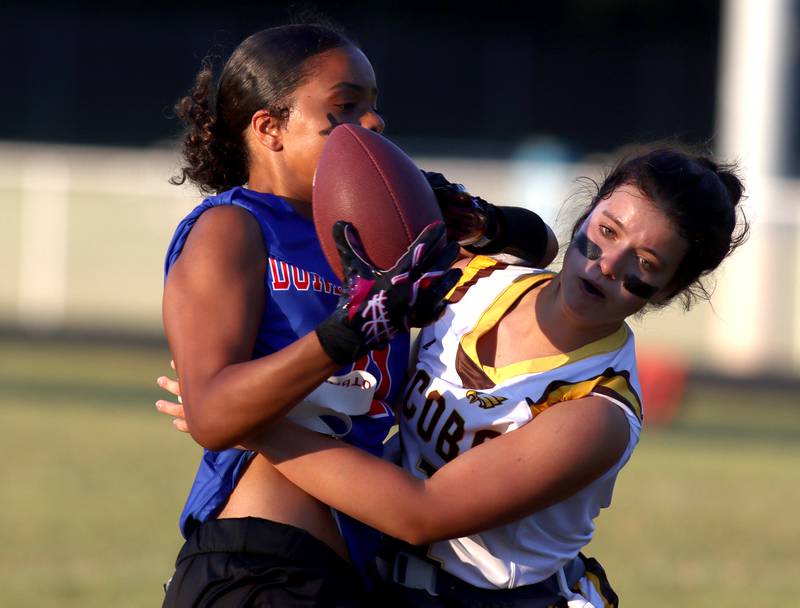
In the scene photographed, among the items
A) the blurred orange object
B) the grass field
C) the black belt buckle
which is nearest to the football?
the black belt buckle

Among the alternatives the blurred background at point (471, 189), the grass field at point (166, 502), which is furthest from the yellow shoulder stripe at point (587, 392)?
the grass field at point (166, 502)

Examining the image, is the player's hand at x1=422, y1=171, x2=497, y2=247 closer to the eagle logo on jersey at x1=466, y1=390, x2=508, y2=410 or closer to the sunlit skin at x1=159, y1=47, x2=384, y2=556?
the sunlit skin at x1=159, y1=47, x2=384, y2=556

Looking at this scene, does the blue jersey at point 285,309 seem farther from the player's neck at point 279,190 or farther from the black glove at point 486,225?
the black glove at point 486,225

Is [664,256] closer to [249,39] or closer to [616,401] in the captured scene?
[616,401]

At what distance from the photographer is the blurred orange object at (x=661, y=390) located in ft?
38.4

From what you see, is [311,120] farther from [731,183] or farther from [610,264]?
[731,183]

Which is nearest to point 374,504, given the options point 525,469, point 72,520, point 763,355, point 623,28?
point 525,469

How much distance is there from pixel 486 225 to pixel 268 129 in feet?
1.85

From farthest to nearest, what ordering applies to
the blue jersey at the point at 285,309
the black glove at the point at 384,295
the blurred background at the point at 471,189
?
the blurred background at the point at 471,189 → the blue jersey at the point at 285,309 → the black glove at the point at 384,295

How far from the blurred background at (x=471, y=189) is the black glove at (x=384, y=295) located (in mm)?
1140

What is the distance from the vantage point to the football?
267cm

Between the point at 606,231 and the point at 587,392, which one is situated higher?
the point at 606,231

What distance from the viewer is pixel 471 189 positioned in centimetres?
1555

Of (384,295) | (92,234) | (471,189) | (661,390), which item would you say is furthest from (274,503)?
(92,234)
